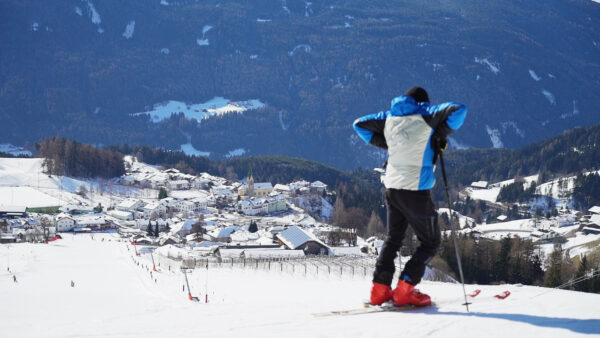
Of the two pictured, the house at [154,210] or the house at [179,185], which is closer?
the house at [154,210]

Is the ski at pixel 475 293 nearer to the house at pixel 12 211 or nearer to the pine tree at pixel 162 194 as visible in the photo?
the house at pixel 12 211

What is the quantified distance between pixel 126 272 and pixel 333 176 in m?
89.5

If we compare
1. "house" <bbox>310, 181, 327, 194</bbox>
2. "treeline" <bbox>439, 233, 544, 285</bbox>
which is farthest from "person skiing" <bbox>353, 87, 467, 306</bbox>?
"house" <bbox>310, 181, 327, 194</bbox>

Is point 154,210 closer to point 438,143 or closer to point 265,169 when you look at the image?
point 265,169

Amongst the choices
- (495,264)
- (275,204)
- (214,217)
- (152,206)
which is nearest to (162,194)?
(152,206)

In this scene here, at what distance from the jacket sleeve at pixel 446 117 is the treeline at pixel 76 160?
297 ft

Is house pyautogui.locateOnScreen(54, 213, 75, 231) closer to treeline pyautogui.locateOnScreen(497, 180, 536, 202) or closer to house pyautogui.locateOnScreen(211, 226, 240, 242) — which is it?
house pyautogui.locateOnScreen(211, 226, 240, 242)

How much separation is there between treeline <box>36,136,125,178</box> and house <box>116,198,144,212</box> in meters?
19.5

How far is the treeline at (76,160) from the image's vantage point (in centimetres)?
8775

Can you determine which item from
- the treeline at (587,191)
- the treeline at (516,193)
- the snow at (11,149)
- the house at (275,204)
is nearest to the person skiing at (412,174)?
the house at (275,204)

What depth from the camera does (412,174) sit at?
540 cm

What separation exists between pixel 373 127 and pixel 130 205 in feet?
228

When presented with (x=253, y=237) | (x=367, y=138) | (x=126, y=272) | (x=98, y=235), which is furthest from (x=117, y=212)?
(x=367, y=138)

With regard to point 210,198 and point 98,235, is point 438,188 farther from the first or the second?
point 98,235
